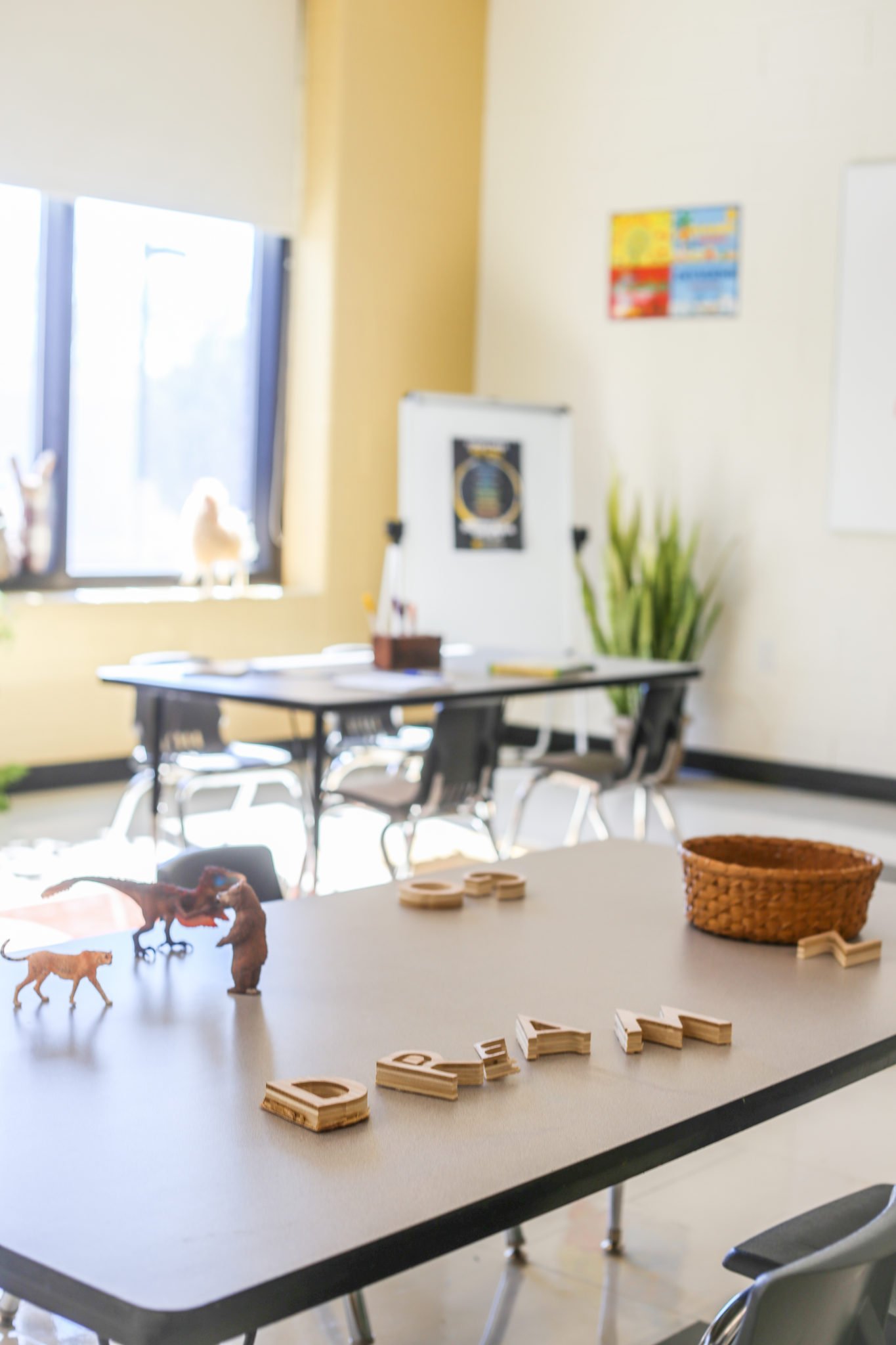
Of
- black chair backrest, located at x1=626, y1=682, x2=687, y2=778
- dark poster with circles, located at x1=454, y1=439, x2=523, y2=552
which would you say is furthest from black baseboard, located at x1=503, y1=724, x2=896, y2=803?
black chair backrest, located at x1=626, y1=682, x2=687, y2=778

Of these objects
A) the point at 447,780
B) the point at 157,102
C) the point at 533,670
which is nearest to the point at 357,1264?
the point at 447,780

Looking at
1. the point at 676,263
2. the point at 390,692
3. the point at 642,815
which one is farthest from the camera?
the point at 676,263

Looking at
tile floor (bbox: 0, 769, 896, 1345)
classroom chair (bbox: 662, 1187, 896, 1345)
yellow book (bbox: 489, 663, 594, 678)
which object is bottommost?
tile floor (bbox: 0, 769, 896, 1345)

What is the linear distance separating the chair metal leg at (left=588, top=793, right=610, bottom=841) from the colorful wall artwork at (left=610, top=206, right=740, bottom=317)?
2579mm

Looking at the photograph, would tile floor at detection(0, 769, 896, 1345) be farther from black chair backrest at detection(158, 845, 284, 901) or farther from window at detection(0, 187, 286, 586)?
window at detection(0, 187, 286, 586)

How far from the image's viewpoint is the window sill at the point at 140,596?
260 inches

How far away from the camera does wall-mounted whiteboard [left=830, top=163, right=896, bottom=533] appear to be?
22.2ft

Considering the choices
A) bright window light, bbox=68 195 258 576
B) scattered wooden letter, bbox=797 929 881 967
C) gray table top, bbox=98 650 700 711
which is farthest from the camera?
bright window light, bbox=68 195 258 576

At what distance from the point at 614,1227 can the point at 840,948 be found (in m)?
0.85

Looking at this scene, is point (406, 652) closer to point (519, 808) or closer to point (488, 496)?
point (519, 808)

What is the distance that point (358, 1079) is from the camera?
1.50m

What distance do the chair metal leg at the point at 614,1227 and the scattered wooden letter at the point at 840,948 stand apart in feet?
2.45

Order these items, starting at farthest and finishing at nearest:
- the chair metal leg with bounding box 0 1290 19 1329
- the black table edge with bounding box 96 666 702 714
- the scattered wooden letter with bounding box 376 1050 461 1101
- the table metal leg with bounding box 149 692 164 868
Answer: the table metal leg with bounding box 149 692 164 868 < the black table edge with bounding box 96 666 702 714 < the chair metal leg with bounding box 0 1290 19 1329 < the scattered wooden letter with bounding box 376 1050 461 1101

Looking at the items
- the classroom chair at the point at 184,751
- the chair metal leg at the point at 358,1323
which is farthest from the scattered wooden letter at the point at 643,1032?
the classroom chair at the point at 184,751
